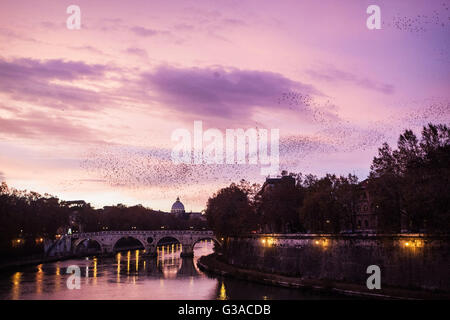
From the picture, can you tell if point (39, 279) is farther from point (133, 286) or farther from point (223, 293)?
point (223, 293)

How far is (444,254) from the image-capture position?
36.8 metres

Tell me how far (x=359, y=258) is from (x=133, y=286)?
74.7 feet

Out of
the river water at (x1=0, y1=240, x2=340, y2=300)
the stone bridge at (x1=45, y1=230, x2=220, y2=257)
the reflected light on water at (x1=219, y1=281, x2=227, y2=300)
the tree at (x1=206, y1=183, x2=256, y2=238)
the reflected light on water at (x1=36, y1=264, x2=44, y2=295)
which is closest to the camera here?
the reflected light on water at (x1=219, y1=281, x2=227, y2=300)

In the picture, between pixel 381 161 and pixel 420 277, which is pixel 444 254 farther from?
pixel 381 161

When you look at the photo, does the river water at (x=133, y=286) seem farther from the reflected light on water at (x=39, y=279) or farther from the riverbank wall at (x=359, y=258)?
the riverbank wall at (x=359, y=258)

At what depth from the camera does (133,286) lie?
5203 centimetres

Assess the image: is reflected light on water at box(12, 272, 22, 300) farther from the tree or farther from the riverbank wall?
the tree

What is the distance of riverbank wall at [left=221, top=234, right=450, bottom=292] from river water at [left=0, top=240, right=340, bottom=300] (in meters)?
3.88

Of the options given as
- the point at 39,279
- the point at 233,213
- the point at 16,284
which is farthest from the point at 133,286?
the point at 233,213

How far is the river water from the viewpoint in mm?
44000

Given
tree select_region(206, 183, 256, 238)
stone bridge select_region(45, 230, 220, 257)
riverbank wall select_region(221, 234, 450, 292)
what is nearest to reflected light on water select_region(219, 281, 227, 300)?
riverbank wall select_region(221, 234, 450, 292)

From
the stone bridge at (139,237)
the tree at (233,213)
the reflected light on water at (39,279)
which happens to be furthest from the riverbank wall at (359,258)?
the stone bridge at (139,237)
